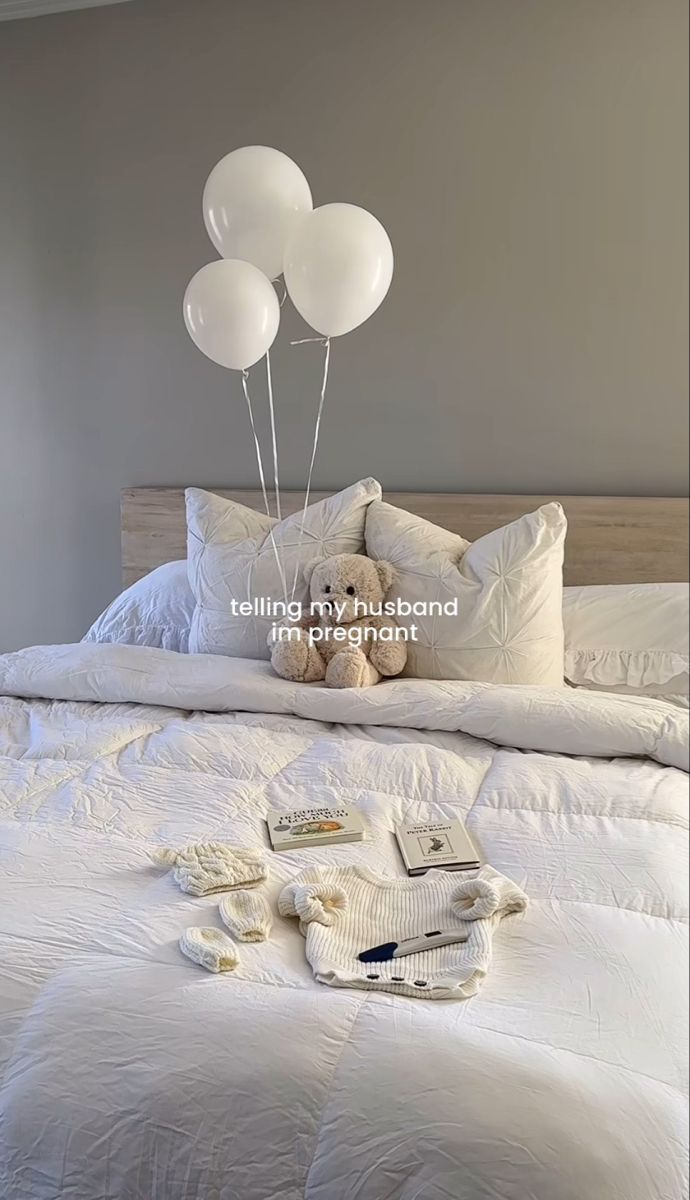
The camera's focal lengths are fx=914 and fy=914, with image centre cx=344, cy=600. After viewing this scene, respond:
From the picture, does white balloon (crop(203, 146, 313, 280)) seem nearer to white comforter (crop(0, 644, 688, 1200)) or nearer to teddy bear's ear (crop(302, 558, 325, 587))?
teddy bear's ear (crop(302, 558, 325, 587))

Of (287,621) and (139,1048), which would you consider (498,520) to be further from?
(139,1048)

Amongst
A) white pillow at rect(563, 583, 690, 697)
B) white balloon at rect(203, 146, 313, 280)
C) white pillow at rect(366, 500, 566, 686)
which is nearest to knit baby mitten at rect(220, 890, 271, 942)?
white pillow at rect(563, 583, 690, 697)

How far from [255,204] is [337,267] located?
0.17 meters

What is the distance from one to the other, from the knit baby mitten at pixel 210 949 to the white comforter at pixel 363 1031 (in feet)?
0.04

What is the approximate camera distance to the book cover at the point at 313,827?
105 cm

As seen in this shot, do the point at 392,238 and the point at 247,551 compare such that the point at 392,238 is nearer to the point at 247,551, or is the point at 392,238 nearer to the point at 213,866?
the point at 247,551

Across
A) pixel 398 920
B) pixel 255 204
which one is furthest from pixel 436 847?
pixel 255 204

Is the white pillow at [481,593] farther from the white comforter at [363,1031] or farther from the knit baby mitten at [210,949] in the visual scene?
the knit baby mitten at [210,949]

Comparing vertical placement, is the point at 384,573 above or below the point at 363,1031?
above

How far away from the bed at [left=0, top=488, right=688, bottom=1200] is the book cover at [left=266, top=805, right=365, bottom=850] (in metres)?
0.02

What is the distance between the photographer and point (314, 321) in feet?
4.32

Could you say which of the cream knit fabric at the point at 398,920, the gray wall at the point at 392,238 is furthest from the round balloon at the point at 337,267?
the cream knit fabric at the point at 398,920

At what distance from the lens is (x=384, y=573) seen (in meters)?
1.48

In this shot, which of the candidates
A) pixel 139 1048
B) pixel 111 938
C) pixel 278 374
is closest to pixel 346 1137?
pixel 139 1048
